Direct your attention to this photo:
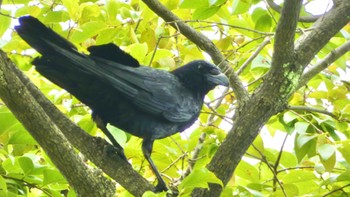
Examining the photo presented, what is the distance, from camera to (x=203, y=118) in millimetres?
4875

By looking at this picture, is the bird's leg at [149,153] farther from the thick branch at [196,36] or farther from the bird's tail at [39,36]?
the bird's tail at [39,36]

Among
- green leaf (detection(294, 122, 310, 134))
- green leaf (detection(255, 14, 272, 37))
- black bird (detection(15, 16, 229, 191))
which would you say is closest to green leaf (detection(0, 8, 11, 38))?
black bird (detection(15, 16, 229, 191))

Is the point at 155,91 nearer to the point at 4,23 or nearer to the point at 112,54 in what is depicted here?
the point at 112,54

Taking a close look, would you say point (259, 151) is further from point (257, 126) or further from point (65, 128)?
point (65, 128)

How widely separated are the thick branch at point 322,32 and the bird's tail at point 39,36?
130 centimetres

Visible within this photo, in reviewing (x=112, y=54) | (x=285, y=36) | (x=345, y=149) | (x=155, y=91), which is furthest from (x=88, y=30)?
(x=345, y=149)

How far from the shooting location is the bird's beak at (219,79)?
426 cm

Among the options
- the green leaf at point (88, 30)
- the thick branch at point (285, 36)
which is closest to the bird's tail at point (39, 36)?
the green leaf at point (88, 30)

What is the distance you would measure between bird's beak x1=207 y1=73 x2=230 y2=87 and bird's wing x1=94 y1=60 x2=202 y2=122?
0.60ft

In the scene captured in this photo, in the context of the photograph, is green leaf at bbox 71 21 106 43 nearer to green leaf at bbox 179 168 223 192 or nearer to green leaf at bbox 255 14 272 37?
green leaf at bbox 255 14 272 37

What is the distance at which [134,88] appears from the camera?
429 centimetres

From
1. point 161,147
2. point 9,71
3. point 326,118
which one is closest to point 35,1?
point 161,147

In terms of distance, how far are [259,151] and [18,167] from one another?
143 centimetres

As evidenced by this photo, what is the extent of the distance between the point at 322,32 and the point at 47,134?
1609 millimetres
